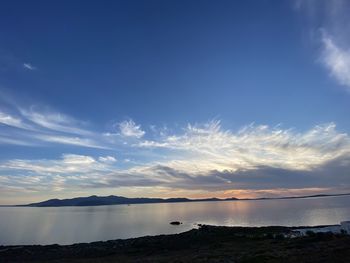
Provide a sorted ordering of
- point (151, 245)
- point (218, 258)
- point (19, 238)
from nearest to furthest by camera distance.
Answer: point (218, 258) → point (151, 245) → point (19, 238)

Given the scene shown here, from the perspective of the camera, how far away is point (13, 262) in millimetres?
48594

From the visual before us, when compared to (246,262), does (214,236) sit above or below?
above

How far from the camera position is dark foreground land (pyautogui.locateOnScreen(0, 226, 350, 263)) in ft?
102

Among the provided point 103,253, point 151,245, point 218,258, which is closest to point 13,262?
point 103,253

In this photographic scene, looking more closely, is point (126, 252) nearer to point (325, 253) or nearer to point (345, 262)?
point (325, 253)

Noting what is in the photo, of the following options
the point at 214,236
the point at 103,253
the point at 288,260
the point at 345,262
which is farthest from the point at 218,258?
the point at 214,236

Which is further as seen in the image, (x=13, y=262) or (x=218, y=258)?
(x=13, y=262)

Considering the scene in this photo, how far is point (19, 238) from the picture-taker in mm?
89875

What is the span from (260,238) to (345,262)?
2972cm

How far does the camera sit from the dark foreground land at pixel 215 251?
102 feet

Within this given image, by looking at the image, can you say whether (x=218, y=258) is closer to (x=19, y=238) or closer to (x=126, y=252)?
(x=126, y=252)

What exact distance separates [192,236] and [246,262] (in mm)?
37785

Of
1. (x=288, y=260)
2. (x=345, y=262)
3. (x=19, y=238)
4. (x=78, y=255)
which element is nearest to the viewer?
(x=345, y=262)

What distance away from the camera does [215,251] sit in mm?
41844
